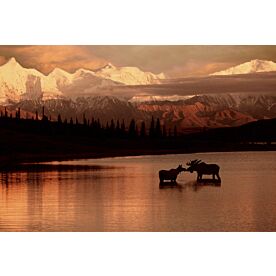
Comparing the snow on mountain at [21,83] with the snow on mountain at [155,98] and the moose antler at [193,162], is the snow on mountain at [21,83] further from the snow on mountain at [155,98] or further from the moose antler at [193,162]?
the moose antler at [193,162]

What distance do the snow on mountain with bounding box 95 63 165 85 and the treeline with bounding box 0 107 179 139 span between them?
0.47 metres

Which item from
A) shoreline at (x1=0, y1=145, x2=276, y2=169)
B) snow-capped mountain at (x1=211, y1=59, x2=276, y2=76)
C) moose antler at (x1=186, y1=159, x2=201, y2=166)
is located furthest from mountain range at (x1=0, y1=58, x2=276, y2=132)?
moose antler at (x1=186, y1=159, x2=201, y2=166)

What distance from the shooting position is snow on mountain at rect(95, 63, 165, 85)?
290 inches

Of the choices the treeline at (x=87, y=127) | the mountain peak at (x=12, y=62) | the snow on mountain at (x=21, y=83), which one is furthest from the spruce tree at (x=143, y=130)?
the mountain peak at (x=12, y=62)

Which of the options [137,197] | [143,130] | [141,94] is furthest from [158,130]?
[137,197]

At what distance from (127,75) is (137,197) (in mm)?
1401

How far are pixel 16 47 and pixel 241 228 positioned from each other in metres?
3.25

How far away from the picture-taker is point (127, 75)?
745cm

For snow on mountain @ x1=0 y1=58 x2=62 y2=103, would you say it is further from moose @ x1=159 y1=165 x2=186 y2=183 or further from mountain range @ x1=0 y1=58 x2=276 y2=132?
moose @ x1=159 y1=165 x2=186 y2=183

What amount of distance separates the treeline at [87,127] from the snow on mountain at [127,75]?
47 centimetres
